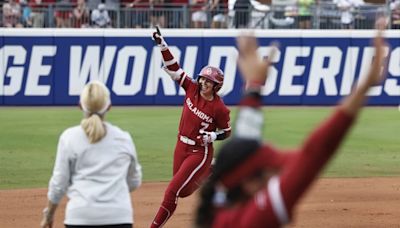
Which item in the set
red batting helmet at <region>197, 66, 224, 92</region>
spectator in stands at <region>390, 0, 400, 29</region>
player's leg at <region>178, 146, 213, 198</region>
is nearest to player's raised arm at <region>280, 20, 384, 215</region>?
player's leg at <region>178, 146, 213, 198</region>

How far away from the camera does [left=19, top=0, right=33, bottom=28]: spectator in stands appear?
2577cm

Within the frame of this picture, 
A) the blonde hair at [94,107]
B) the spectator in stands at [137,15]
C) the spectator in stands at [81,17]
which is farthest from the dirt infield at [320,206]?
the spectator in stands at [137,15]

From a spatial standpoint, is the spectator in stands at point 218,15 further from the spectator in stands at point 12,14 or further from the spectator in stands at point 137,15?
the spectator in stands at point 12,14

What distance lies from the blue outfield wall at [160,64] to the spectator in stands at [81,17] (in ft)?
2.32

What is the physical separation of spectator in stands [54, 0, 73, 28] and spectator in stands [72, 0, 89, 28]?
0.13 m

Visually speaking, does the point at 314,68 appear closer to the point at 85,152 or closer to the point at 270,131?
the point at 270,131

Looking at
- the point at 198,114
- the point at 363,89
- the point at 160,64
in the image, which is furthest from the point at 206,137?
the point at 160,64

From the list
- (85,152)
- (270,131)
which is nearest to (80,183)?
(85,152)

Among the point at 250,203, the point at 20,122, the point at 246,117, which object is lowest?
the point at 20,122

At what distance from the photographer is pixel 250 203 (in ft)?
12.7

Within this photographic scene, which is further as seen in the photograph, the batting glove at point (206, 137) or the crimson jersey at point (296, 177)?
the batting glove at point (206, 137)

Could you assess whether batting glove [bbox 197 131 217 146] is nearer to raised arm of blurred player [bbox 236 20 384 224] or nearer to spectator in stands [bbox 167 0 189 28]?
raised arm of blurred player [bbox 236 20 384 224]

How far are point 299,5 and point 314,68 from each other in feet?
5.52

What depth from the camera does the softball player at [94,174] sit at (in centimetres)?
635
